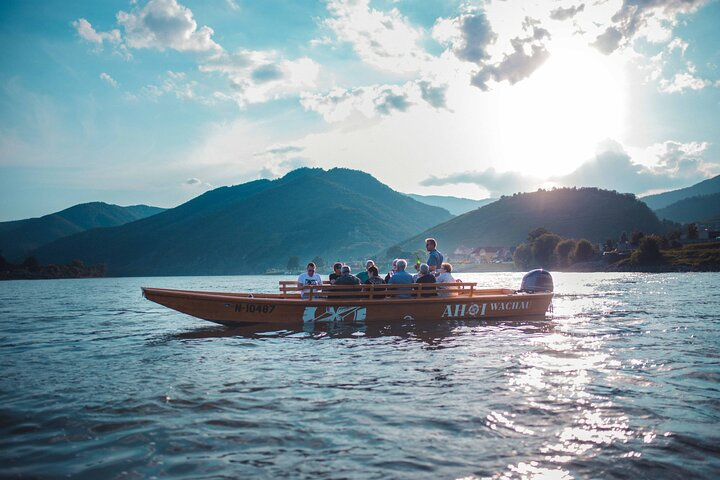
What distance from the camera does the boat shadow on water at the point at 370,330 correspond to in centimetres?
1634

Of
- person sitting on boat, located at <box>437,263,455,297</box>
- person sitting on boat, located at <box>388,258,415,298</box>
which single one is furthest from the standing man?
person sitting on boat, located at <box>388,258,415,298</box>

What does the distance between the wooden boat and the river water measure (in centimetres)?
225

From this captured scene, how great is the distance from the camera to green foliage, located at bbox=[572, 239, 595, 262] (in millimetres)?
138125

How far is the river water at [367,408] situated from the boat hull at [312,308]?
87.0 inches

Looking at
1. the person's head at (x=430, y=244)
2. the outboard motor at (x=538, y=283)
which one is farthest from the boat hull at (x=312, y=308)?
the outboard motor at (x=538, y=283)

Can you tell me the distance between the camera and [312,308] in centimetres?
1795

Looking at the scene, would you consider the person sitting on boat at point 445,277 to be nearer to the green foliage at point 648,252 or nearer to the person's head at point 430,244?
the person's head at point 430,244

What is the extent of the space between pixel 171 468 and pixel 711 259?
128m

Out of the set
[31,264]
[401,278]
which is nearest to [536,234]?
[401,278]

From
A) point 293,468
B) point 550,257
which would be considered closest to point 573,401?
point 293,468

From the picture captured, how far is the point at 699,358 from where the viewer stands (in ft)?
38.4

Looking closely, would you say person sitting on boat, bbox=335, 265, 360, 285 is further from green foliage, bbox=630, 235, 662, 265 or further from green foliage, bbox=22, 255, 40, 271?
green foliage, bbox=22, 255, 40, 271

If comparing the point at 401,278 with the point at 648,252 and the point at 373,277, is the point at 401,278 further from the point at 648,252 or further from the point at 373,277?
the point at 648,252

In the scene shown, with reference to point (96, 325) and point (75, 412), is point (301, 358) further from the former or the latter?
point (96, 325)
